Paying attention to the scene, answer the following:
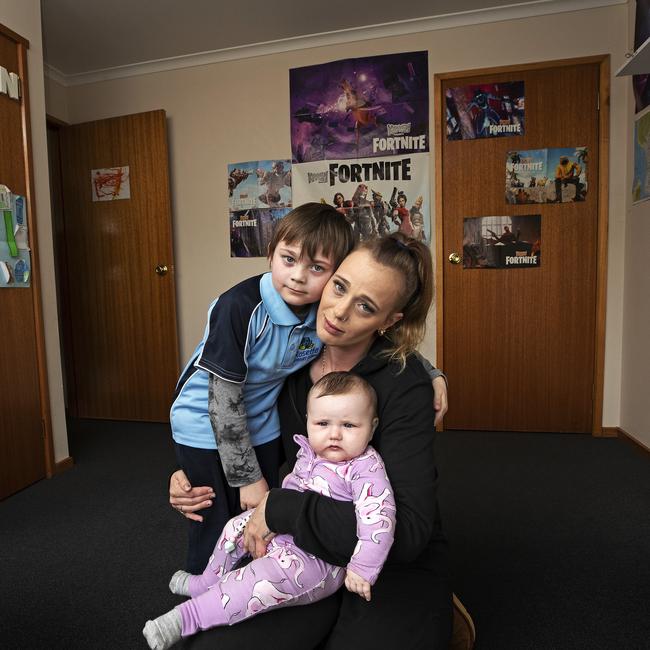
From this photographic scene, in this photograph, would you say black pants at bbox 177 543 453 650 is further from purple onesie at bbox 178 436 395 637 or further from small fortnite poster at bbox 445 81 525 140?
small fortnite poster at bbox 445 81 525 140

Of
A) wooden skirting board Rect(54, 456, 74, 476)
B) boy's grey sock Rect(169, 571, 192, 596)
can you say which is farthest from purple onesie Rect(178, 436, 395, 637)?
wooden skirting board Rect(54, 456, 74, 476)

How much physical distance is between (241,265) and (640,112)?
276cm

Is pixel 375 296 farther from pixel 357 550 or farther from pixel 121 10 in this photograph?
pixel 121 10

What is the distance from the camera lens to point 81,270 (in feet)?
13.4

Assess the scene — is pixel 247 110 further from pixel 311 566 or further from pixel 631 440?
pixel 311 566

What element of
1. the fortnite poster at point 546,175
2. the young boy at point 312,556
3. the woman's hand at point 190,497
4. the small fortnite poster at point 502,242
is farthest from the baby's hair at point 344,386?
the fortnite poster at point 546,175

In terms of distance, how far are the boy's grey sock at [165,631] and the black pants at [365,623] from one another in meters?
0.03

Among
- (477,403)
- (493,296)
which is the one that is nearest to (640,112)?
(493,296)

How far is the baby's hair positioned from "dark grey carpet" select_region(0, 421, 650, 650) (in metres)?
0.98

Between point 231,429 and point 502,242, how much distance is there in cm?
281

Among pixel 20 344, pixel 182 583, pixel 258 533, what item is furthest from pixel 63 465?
pixel 258 533

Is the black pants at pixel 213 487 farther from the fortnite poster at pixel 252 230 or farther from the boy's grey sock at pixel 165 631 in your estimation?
the fortnite poster at pixel 252 230

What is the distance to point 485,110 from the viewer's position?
3.41 metres

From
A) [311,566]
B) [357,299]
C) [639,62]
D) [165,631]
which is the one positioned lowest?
[165,631]
